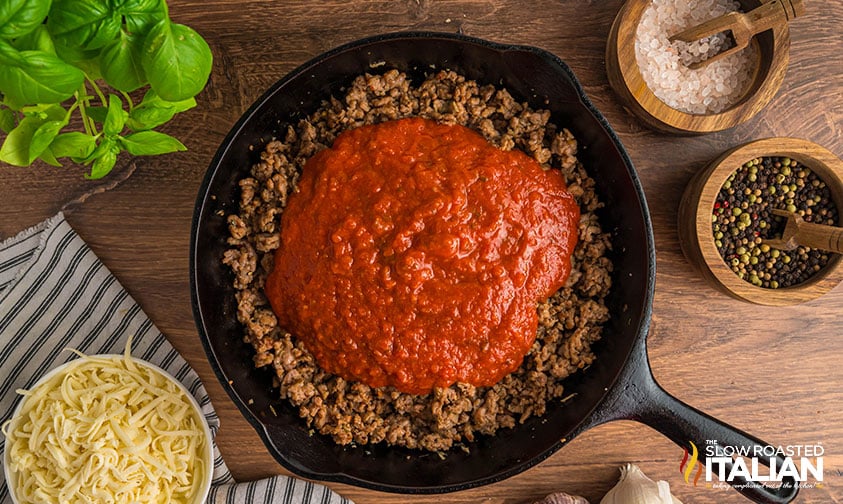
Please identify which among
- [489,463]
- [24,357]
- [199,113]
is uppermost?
[199,113]

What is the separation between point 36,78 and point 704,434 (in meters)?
2.12

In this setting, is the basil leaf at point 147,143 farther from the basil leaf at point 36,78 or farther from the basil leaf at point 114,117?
the basil leaf at point 36,78

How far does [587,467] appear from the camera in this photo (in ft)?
9.39

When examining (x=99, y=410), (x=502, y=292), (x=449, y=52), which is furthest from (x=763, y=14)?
(x=99, y=410)

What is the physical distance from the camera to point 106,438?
2336mm

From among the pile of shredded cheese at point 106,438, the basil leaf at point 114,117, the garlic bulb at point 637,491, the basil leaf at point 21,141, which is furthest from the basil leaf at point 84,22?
the garlic bulb at point 637,491

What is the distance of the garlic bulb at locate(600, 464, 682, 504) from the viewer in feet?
8.95

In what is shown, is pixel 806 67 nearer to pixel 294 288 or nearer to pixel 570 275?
pixel 570 275

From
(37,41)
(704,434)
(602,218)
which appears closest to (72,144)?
(37,41)

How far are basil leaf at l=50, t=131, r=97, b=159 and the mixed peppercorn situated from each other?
7.05 feet

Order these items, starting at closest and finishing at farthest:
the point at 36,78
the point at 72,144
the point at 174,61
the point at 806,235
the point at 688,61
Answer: the point at 36,78
the point at 174,61
the point at 72,144
the point at 806,235
the point at 688,61

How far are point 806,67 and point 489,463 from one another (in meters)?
1.97

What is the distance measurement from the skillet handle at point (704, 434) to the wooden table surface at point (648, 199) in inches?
22.1

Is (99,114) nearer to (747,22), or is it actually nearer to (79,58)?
(79,58)
